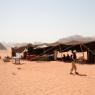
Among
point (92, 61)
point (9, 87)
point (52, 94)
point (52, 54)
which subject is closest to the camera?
point (52, 94)

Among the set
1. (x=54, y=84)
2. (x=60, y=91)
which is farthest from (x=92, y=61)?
(x=60, y=91)

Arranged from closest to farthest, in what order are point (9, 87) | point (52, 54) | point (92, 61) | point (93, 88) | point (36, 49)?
1. point (93, 88)
2. point (9, 87)
3. point (92, 61)
4. point (52, 54)
5. point (36, 49)

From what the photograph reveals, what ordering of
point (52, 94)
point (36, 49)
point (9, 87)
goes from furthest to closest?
point (36, 49) < point (9, 87) < point (52, 94)

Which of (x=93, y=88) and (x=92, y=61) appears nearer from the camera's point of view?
(x=93, y=88)

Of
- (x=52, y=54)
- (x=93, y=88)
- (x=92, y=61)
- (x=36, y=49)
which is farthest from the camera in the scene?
(x=36, y=49)

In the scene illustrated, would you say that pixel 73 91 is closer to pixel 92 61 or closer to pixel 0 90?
pixel 0 90

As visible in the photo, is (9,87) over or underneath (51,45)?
underneath

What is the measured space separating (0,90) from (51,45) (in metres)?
17.2

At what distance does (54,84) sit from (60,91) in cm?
157

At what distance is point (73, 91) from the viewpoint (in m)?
9.98

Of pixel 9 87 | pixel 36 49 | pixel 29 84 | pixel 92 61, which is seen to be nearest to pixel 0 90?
pixel 9 87

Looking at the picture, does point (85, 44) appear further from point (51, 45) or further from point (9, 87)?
point (9, 87)

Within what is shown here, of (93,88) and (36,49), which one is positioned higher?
(36,49)

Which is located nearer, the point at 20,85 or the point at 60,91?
the point at 60,91
